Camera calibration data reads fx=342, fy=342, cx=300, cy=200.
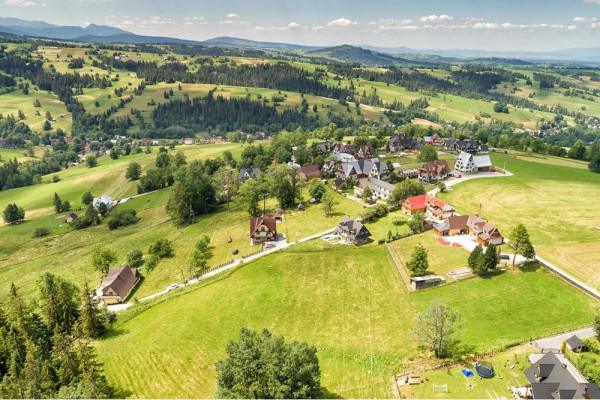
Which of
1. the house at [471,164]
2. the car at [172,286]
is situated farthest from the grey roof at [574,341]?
the house at [471,164]

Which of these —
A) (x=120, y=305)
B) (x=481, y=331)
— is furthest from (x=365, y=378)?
(x=120, y=305)

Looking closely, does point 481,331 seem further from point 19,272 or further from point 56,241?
point 56,241

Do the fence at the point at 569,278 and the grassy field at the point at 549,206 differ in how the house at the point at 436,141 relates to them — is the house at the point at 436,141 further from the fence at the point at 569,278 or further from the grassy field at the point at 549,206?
the fence at the point at 569,278

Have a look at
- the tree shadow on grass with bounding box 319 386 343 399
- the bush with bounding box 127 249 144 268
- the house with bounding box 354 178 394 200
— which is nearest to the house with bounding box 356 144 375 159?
the house with bounding box 354 178 394 200

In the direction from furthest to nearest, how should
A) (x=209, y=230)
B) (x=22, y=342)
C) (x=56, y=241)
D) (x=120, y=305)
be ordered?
(x=56, y=241)
(x=209, y=230)
(x=120, y=305)
(x=22, y=342)

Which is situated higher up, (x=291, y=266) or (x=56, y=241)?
(x=291, y=266)

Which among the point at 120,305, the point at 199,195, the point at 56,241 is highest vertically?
the point at 199,195
